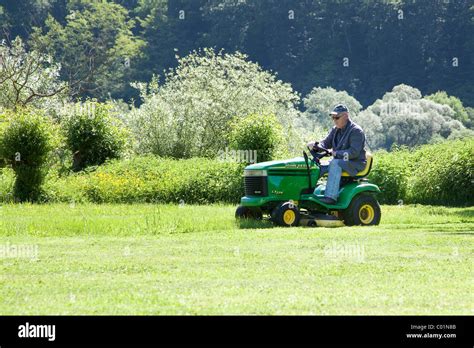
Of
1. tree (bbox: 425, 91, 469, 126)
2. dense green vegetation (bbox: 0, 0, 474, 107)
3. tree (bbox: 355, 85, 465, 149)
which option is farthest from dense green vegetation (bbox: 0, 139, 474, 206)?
dense green vegetation (bbox: 0, 0, 474, 107)

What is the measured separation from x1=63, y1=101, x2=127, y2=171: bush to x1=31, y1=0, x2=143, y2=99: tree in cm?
4550

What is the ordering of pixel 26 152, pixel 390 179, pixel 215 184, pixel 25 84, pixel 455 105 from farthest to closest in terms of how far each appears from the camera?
pixel 455 105 < pixel 25 84 < pixel 390 179 < pixel 215 184 < pixel 26 152

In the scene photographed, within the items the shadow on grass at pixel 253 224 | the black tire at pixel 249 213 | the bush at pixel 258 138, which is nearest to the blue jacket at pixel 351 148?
the shadow on grass at pixel 253 224

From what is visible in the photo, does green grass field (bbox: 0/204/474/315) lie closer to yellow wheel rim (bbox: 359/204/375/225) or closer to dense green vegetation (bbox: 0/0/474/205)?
yellow wheel rim (bbox: 359/204/375/225)

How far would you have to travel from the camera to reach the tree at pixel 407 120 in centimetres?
7575

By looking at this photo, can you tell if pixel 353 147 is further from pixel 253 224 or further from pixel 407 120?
pixel 407 120

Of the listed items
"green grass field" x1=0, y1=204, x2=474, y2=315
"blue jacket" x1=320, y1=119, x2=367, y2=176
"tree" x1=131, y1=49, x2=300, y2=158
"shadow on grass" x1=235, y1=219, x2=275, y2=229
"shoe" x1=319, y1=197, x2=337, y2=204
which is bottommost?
"green grass field" x1=0, y1=204, x2=474, y2=315

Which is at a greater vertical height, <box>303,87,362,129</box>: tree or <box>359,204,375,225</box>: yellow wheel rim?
<box>303,87,362,129</box>: tree

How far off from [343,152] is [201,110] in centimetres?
2061

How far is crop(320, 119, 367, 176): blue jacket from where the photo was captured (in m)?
16.6

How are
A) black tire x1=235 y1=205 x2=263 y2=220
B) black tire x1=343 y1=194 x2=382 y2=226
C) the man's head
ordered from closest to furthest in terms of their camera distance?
the man's head
black tire x1=343 y1=194 x2=382 y2=226
black tire x1=235 y1=205 x2=263 y2=220

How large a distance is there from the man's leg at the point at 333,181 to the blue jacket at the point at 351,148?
0.44ft

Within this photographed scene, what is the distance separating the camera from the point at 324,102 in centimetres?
7962

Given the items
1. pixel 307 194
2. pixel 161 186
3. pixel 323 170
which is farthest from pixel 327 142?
A: pixel 161 186
